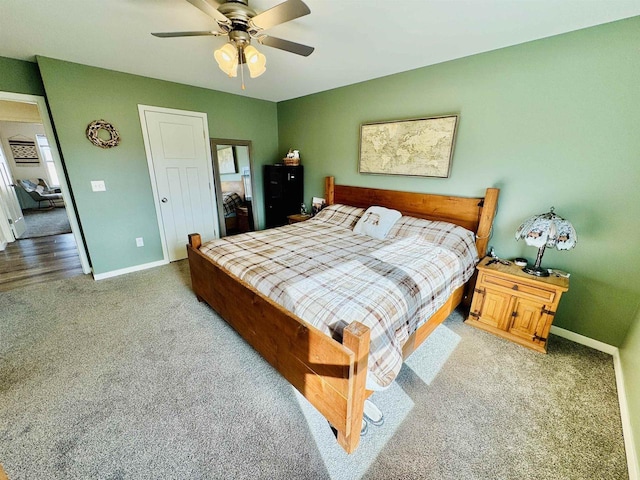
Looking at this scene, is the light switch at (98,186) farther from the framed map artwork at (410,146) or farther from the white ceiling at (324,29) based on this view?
the framed map artwork at (410,146)

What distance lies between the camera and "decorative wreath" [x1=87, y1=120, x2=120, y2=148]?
286 cm

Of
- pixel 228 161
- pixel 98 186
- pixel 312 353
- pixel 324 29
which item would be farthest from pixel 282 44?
pixel 228 161

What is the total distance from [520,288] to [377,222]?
1395 mm

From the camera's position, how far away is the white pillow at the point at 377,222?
9.10 feet

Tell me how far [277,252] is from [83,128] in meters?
2.73

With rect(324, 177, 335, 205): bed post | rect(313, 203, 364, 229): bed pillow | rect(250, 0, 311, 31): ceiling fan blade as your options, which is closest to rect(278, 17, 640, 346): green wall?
rect(313, 203, 364, 229): bed pillow

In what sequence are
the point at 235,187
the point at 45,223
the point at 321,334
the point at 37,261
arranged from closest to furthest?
1. the point at 321,334
2. the point at 37,261
3. the point at 235,187
4. the point at 45,223

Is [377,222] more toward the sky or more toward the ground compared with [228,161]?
more toward the ground

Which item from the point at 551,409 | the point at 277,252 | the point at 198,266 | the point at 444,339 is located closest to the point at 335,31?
the point at 277,252

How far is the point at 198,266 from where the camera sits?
2432 millimetres

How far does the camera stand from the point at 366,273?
72.1 inches

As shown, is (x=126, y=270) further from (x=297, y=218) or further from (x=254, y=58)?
(x=254, y=58)

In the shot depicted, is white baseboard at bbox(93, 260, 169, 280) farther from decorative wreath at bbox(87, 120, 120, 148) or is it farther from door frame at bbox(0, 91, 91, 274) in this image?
decorative wreath at bbox(87, 120, 120, 148)

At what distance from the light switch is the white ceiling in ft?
4.11
